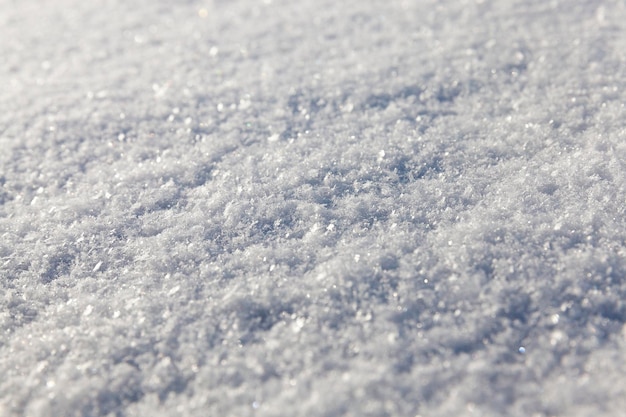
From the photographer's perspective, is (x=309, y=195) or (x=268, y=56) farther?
(x=268, y=56)

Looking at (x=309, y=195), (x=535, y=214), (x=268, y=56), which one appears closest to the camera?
(x=535, y=214)

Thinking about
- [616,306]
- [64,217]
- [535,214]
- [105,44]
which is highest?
[105,44]

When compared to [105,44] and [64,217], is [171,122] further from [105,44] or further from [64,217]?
[105,44]

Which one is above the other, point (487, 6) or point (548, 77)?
point (487, 6)

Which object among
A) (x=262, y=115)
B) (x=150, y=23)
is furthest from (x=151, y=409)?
(x=150, y=23)

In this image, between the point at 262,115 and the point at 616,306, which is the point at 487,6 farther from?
the point at 616,306

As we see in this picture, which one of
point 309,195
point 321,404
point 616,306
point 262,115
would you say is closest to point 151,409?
point 321,404

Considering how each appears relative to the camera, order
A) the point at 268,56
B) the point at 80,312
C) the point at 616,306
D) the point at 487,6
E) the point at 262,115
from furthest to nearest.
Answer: the point at 487,6, the point at 268,56, the point at 262,115, the point at 80,312, the point at 616,306
